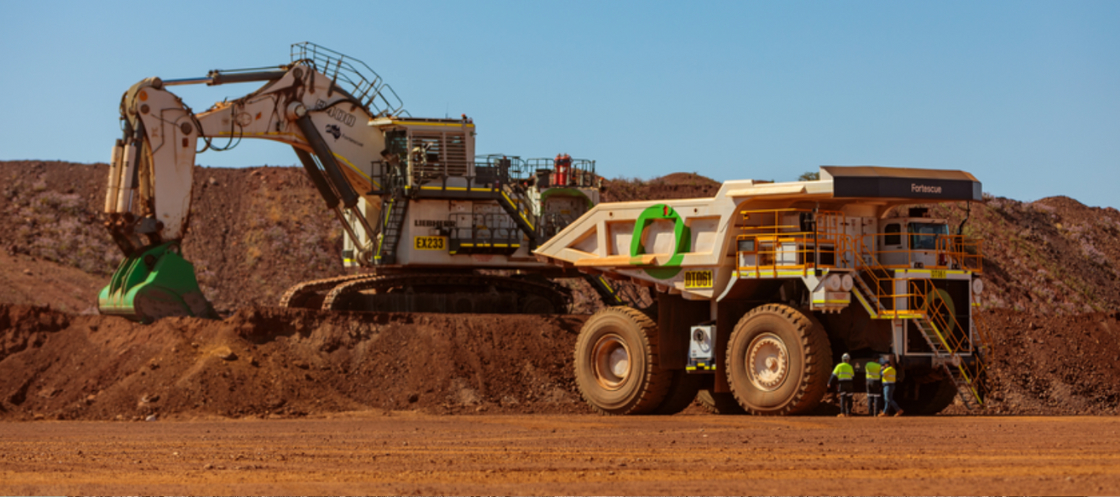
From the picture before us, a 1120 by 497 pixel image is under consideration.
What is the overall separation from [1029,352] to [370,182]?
15591 millimetres

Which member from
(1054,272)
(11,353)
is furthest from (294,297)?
(1054,272)

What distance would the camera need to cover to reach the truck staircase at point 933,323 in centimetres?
1852

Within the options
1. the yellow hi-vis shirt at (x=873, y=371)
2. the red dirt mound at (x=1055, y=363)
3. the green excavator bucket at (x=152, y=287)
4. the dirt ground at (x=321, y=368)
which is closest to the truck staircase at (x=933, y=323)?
the yellow hi-vis shirt at (x=873, y=371)

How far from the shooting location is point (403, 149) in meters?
27.9

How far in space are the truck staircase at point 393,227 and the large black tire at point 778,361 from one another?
10.5m

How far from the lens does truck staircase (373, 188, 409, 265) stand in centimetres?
2750

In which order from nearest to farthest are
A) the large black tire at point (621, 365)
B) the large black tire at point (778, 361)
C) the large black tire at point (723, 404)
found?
the large black tire at point (778, 361)
the large black tire at point (621, 365)
the large black tire at point (723, 404)

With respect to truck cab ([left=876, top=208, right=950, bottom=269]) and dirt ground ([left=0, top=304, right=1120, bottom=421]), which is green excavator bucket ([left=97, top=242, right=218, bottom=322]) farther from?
truck cab ([left=876, top=208, right=950, bottom=269])

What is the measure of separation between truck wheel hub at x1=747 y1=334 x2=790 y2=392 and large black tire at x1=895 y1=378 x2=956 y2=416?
2758mm

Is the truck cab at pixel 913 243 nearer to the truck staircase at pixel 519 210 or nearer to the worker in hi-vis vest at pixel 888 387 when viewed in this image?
the worker in hi-vis vest at pixel 888 387

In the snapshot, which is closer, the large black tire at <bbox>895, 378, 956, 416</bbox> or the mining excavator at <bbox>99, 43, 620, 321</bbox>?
the large black tire at <bbox>895, 378, 956, 416</bbox>

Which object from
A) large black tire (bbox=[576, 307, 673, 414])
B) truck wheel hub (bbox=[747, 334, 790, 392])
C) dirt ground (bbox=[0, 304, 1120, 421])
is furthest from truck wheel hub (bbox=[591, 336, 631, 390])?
truck wheel hub (bbox=[747, 334, 790, 392])

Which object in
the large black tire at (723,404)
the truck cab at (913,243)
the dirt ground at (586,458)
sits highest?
the truck cab at (913,243)

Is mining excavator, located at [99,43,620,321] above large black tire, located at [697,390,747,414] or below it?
above
